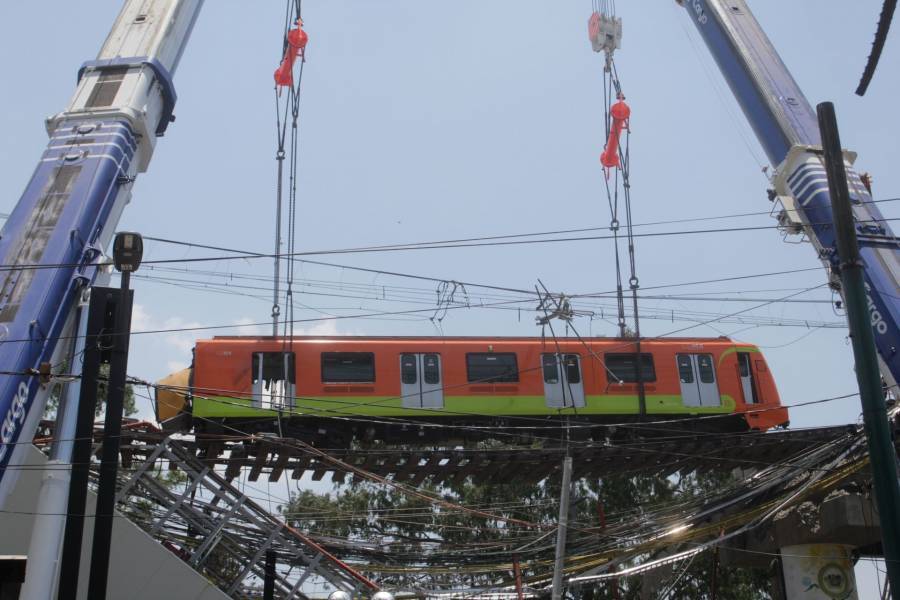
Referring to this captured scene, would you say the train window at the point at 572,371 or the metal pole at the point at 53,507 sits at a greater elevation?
the train window at the point at 572,371

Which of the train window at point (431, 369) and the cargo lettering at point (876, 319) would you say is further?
the train window at point (431, 369)

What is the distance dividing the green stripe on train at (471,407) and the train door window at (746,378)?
0.46 meters

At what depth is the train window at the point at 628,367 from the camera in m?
22.6

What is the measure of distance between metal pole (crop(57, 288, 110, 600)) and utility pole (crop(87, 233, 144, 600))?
0.17 meters

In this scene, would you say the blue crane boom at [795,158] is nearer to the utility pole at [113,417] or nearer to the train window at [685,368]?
the train window at [685,368]

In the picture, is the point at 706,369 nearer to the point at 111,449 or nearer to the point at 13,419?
the point at 111,449

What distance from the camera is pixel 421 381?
850 inches

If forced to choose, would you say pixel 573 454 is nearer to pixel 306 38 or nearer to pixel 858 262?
pixel 306 38

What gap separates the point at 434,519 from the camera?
30250mm

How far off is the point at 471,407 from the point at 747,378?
6.81 metres

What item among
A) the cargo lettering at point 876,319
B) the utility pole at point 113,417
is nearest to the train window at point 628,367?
the cargo lettering at point 876,319

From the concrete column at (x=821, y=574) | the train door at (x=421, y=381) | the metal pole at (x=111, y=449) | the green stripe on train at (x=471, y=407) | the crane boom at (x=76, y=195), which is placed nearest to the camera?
the metal pole at (x=111, y=449)

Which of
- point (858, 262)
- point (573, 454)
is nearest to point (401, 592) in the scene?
point (573, 454)

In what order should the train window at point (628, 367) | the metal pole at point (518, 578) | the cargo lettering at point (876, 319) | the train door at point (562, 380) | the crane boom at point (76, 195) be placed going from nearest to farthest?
the crane boom at point (76, 195)
the metal pole at point (518, 578)
the cargo lettering at point (876, 319)
the train door at point (562, 380)
the train window at point (628, 367)
